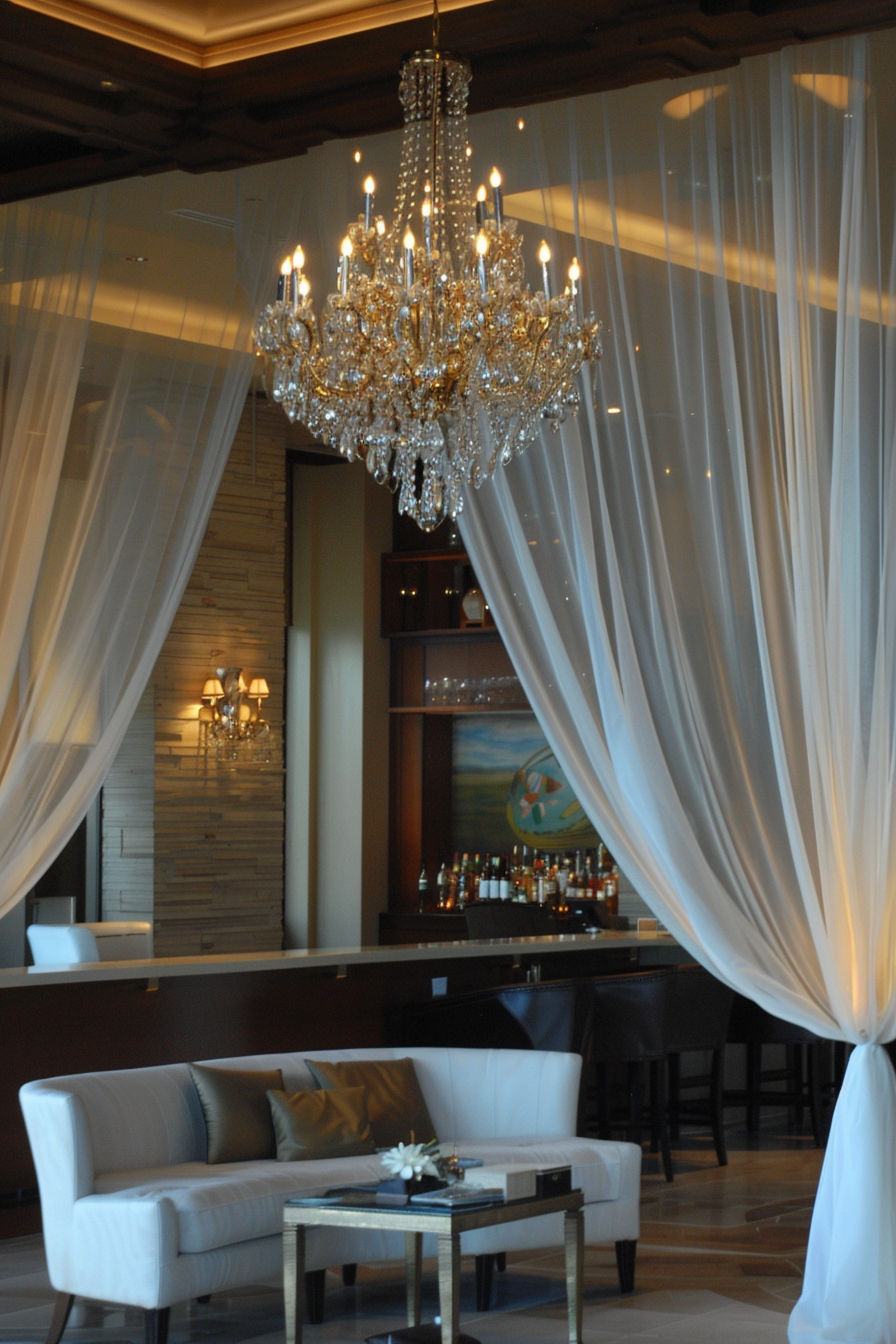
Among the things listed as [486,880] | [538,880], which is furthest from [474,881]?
[538,880]

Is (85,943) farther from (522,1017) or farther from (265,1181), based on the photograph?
(265,1181)

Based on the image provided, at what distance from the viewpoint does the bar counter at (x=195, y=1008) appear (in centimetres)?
669

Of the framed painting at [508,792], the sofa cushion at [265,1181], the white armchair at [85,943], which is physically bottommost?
the sofa cushion at [265,1181]

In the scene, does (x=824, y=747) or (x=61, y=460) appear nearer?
(x=824, y=747)

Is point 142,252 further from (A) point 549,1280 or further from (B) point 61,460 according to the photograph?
(A) point 549,1280

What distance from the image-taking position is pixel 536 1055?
6.25 metres

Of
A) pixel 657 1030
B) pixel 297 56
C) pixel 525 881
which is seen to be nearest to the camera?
pixel 297 56

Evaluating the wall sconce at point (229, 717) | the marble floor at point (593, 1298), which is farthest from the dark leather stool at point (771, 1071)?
the wall sconce at point (229, 717)

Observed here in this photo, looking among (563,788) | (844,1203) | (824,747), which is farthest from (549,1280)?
(563,788)

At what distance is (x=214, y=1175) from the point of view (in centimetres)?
525

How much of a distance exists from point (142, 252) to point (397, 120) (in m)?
1.28

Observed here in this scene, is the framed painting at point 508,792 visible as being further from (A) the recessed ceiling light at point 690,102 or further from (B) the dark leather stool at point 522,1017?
(A) the recessed ceiling light at point 690,102

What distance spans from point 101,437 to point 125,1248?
8.54 feet

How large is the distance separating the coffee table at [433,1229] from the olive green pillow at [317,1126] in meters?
0.54
